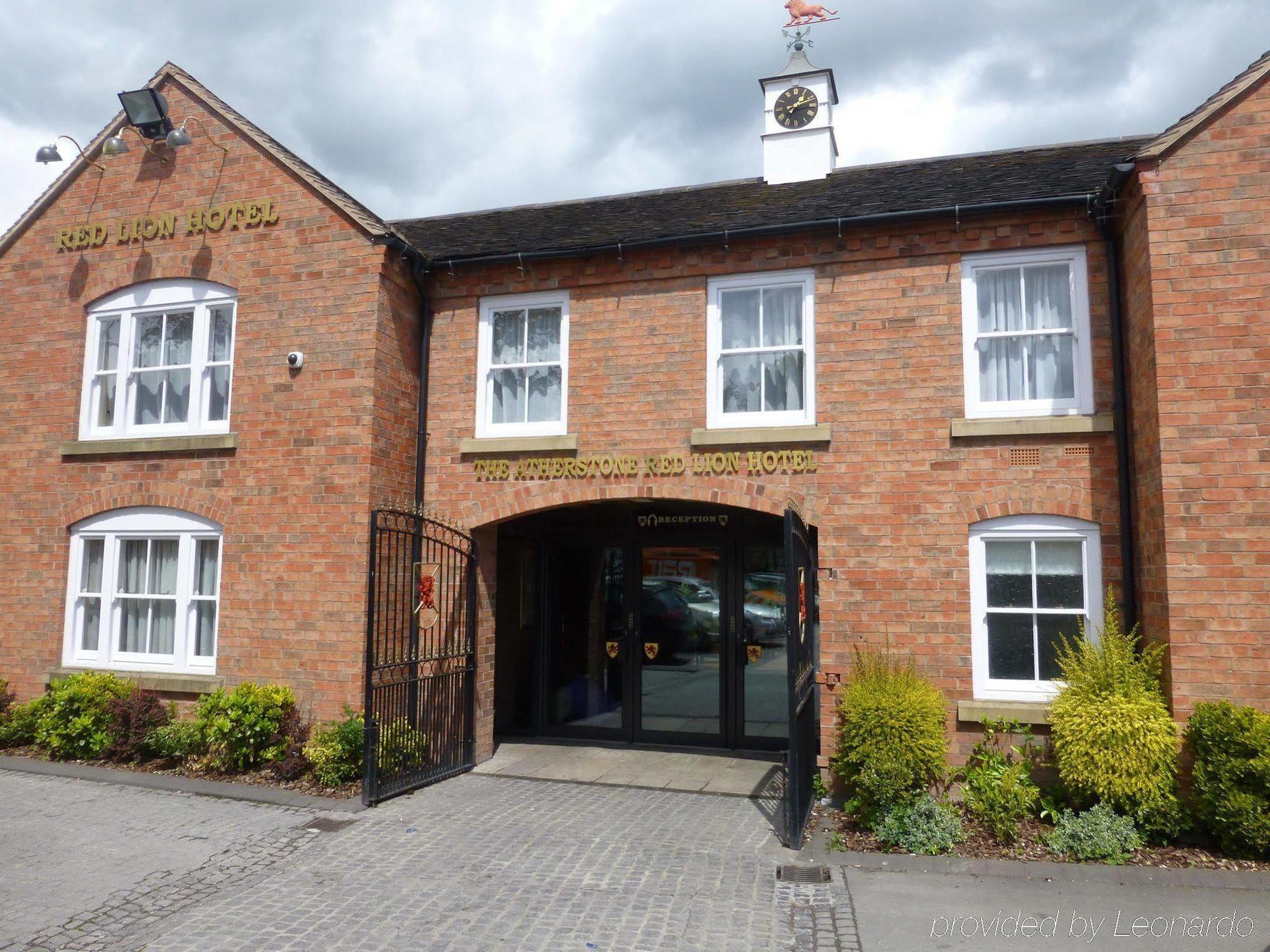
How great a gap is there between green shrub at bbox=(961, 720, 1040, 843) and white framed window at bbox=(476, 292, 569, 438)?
16.9ft

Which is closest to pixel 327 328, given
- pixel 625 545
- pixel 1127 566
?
pixel 625 545

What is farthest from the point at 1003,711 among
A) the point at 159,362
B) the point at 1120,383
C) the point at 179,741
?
the point at 159,362

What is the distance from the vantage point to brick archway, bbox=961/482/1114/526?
8.07m

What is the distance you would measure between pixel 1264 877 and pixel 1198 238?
192 inches

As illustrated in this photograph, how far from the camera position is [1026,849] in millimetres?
7047

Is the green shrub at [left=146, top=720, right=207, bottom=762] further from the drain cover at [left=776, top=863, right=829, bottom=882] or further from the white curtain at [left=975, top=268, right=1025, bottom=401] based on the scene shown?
the white curtain at [left=975, top=268, right=1025, bottom=401]

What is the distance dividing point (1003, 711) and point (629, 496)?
3990 millimetres

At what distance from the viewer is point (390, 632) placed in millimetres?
9461

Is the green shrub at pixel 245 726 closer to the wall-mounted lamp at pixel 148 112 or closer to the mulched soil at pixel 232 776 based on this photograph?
the mulched soil at pixel 232 776

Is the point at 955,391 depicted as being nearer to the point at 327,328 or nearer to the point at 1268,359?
the point at 1268,359

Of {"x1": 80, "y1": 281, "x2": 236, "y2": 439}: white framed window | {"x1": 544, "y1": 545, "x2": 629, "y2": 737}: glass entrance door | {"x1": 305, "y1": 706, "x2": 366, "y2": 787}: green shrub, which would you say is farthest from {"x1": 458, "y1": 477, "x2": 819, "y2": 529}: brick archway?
{"x1": 80, "y1": 281, "x2": 236, "y2": 439}: white framed window

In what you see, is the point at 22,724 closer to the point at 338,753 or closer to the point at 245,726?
the point at 245,726

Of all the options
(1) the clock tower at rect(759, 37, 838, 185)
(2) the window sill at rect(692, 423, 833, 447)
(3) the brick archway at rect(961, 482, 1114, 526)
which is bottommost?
(3) the brick archway at rect(961, 482, 1114, 526)

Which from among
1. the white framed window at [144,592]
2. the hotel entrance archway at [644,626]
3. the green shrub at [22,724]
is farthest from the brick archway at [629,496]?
the green shrub at [22,724]
